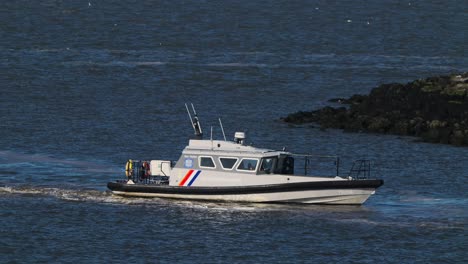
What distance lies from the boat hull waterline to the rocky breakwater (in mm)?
17140

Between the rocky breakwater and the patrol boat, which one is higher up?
the rocky breakwater

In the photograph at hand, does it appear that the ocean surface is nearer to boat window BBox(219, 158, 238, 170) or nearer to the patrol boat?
the patrol boat

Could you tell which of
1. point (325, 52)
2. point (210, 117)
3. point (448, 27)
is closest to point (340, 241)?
point (210, 117)

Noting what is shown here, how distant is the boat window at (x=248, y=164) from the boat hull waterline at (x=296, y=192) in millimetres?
655

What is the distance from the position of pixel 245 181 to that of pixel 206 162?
154 centimetres

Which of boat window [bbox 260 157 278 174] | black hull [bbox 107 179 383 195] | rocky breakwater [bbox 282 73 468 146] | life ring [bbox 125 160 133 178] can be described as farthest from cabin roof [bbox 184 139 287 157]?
rocky breakwater [bbox 282 73 468 146]

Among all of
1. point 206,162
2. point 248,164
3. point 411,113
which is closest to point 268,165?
point 248,164

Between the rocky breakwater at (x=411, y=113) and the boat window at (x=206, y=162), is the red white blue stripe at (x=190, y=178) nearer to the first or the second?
the boat window at (x=206, y=162)

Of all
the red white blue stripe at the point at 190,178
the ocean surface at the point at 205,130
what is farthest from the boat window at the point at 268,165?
the red white blue stripe at the point at 190,178

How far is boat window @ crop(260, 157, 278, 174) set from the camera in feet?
166

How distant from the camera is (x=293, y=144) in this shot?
66812 millimetres

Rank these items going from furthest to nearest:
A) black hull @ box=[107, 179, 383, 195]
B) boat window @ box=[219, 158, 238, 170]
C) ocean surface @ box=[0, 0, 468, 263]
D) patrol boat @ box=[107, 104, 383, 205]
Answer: boat window @ box=[219, 158, 238, 170], patrol boat @ box=[107, 104, 383, 205], black hull @ box=[107, 179, 383, 195], ocean surface @ box=[0, 0, 468, 263]

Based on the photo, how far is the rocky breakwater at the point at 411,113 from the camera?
69000 mm

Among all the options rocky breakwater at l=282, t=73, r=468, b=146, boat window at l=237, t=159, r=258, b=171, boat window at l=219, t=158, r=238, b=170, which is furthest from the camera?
rocky breakwater at l=282, t=73, r=468, b=146
